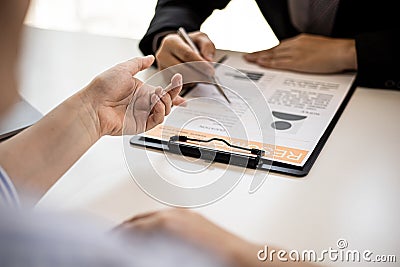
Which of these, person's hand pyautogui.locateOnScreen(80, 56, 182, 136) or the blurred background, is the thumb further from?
the blurred background

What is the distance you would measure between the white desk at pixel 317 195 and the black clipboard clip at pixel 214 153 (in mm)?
49

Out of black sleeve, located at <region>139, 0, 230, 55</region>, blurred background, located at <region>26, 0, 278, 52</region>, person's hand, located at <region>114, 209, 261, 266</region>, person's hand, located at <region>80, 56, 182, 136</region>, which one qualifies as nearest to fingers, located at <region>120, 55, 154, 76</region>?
person's hand, located at <region>80, 56, 182, 136</region>

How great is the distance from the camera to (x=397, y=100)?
1354 mm

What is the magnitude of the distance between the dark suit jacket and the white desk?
0.09m

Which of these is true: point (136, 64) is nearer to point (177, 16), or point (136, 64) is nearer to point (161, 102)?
point (161, 102)

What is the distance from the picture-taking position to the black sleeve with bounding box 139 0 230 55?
5.03 ft

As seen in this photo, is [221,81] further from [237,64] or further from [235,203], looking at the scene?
[235,203]

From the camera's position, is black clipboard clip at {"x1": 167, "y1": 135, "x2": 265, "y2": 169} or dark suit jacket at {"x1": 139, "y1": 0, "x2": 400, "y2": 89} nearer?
black clipboard clip at {"x1": 167, "y1": 135, "x2": 265, "y2": 169}

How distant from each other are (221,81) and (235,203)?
0.44 metres

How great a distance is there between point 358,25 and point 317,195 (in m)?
0.68

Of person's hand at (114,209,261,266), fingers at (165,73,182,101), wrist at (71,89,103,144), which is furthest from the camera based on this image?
fingers at (165,73,182,101)

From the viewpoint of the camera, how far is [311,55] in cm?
146

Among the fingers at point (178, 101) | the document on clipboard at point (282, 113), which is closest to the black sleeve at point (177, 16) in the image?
the document on clipboard at point (282, 113)

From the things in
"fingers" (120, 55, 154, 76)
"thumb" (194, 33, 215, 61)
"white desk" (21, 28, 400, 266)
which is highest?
"fingers" (120, 55, 154, 76)
